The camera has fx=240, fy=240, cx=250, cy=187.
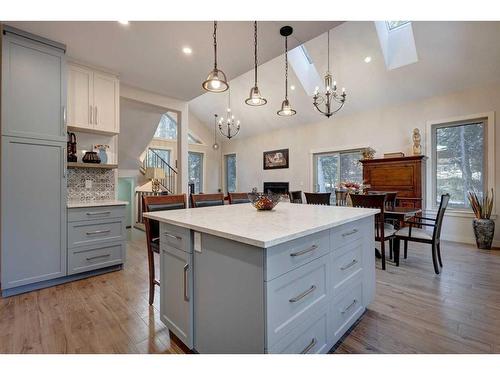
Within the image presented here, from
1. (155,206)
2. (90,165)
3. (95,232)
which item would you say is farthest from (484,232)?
(90,165)

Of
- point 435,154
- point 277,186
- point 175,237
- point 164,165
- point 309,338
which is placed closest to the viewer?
point 309,338

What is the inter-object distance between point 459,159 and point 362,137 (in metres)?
1.80

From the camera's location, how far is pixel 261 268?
1.04m

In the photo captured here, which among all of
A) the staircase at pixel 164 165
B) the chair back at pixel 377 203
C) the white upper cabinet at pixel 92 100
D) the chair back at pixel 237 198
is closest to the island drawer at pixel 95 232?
the white upper cabinet at pixel 92 100

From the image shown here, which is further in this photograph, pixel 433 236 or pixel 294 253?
pixel 433 236

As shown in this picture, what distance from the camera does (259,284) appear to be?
105 cm

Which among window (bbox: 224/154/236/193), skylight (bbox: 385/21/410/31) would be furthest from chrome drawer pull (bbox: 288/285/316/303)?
window (bbox: 224/154/236/193)

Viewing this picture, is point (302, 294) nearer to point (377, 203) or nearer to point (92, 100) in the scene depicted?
point (377, 203)

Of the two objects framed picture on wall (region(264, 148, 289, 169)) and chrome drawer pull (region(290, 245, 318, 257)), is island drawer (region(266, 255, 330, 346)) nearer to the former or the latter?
chrome drawer pull (region(290, 245, 318, 257))

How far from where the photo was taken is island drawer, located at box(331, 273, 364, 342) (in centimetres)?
150

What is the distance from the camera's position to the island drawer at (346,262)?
4.90 feet

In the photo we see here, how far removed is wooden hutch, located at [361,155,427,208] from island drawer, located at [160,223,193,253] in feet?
13.7

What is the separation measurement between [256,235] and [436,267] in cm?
281
